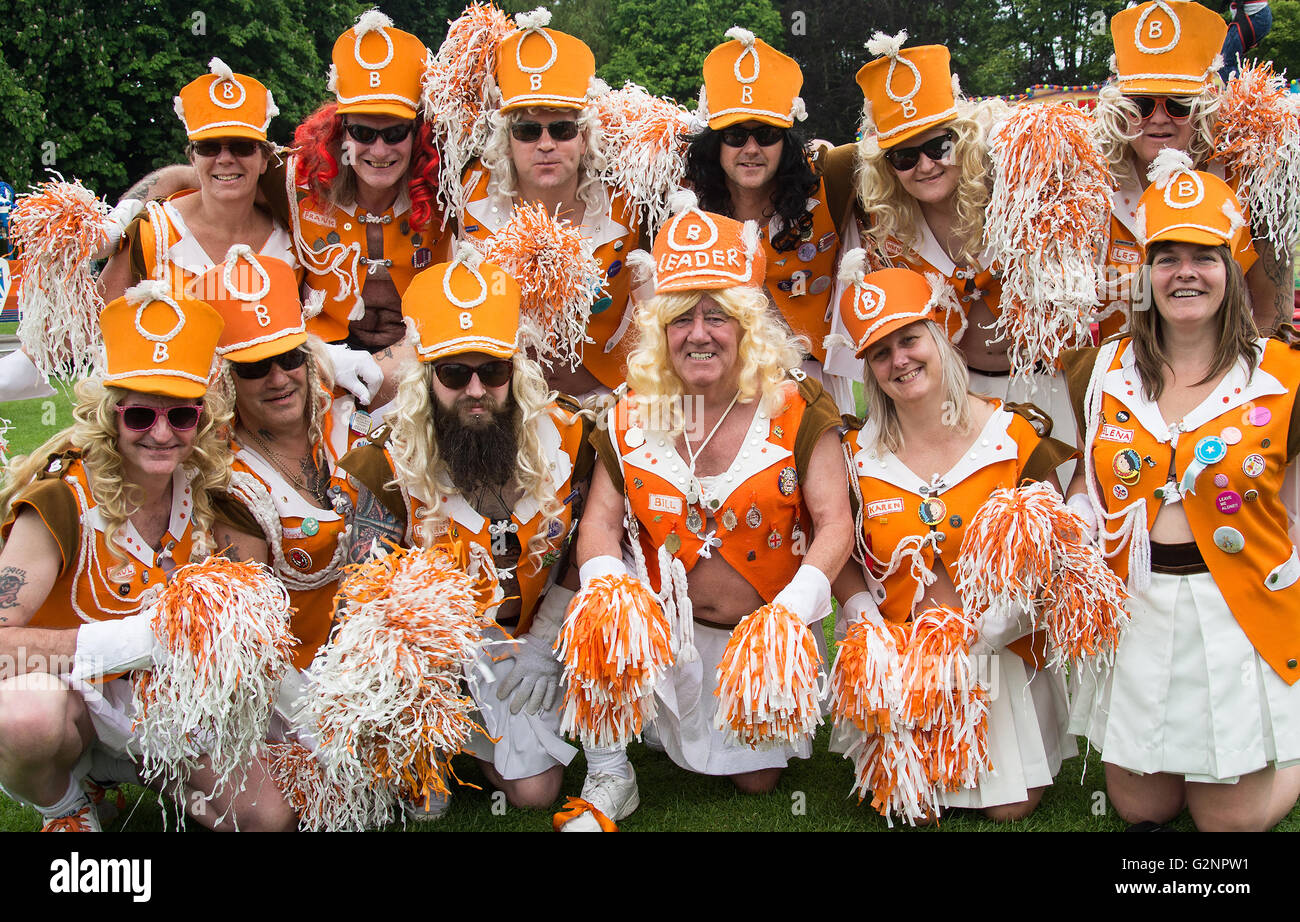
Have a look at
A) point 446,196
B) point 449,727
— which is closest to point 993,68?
point 446,196

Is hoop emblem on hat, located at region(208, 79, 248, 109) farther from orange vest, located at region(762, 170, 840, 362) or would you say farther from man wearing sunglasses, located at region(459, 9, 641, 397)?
orange vest, located at region(762, 170, 840, 362)

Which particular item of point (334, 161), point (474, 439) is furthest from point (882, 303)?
point (334, 161)

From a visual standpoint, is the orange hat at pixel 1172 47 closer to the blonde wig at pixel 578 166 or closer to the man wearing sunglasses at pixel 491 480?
the blonde wig at pixel 578 166

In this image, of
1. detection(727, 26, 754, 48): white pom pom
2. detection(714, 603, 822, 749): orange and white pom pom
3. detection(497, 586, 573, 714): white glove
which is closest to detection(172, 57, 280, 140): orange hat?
detection(727, 26, 754, 48): white pom pom

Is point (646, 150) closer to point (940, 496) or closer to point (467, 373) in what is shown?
point (467, 373)

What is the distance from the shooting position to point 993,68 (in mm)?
27625

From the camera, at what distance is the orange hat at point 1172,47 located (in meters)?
4.17

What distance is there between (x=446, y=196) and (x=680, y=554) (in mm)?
1976

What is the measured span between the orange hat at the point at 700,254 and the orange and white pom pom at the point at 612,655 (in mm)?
1054

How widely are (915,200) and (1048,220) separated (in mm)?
630

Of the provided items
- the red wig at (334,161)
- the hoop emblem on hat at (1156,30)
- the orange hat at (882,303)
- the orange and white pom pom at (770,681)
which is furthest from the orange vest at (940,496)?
the red wig at (334,161)

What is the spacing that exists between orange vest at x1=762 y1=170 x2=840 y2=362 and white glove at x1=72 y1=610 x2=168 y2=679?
2650 mm

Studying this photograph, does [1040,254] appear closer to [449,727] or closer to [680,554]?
[680,554]

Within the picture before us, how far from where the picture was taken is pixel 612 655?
3.38m
